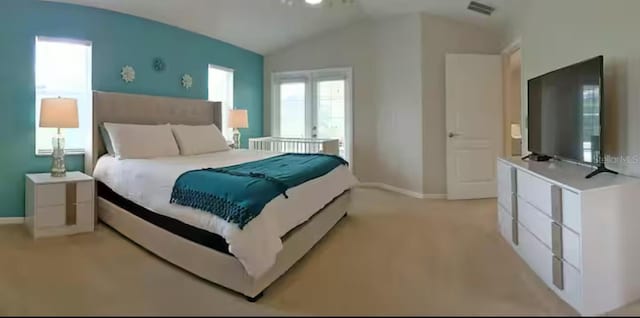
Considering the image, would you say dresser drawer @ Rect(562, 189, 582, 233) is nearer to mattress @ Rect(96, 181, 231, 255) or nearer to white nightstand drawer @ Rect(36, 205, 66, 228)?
mattress @ Rect(96, 181, 231, 255)

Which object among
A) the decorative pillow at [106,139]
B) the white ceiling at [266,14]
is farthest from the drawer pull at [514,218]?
the decorative pillow at [106,139]

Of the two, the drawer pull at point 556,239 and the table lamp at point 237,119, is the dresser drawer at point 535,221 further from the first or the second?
the table lamp at point 237,119

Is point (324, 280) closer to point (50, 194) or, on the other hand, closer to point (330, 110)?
point (50, 194)

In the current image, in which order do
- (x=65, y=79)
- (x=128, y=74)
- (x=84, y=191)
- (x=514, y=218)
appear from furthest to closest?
(x=128, y=74)
(x=65, y=79)
(x=84, y=191)
(x=514, y=218)

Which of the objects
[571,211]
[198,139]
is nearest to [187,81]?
[198,139]

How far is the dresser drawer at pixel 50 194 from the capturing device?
3365 mm

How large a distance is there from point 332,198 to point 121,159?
2004 mm

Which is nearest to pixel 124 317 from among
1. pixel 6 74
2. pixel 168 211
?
pixel 168 211

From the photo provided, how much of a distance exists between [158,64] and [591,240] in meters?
4.61

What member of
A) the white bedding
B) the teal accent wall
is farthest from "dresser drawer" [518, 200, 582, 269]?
the teal accent wall

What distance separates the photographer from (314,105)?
20.9 ft

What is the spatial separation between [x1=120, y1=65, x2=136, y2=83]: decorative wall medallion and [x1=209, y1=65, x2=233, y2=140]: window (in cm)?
128

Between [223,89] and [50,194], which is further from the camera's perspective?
[223,89]

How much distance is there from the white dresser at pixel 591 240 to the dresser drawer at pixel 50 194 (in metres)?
3.77
